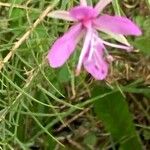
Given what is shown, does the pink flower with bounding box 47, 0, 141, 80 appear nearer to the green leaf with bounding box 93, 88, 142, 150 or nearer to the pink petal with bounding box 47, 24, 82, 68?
the pink petal with bounding box 47, 24, 82, 68

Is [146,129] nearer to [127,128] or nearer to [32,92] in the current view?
[127,128]

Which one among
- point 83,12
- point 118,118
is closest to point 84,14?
point 83,12

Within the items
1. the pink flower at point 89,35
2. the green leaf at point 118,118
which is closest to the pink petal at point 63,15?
the pink flower at point 89,35

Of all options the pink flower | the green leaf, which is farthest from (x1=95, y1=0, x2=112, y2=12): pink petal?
the green leaf

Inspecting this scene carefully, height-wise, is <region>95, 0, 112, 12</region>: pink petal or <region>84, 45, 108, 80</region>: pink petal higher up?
<region>95, 0, 112, 12</region>: pink petal

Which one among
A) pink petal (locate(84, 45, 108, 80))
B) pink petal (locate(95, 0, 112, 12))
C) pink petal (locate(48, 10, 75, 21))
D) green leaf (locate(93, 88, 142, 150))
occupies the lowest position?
green leaf (locate(93, 88, 142, 150))

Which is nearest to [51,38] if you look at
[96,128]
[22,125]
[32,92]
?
[32,92]
